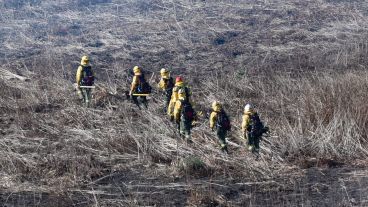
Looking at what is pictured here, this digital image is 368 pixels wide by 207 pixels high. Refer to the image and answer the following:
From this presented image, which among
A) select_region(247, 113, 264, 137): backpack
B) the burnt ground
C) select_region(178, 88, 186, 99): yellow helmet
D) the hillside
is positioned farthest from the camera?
select_region(178, 88, 186, 99): yellow helmet

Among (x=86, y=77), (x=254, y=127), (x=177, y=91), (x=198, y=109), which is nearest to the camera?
(x=254, y=127)

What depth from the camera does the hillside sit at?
322 inches

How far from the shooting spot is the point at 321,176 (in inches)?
332

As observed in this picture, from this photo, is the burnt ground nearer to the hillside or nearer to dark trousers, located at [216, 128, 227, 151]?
the hillside

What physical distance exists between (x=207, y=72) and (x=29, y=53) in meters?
7.12

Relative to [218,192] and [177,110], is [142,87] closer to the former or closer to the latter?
[177,110]

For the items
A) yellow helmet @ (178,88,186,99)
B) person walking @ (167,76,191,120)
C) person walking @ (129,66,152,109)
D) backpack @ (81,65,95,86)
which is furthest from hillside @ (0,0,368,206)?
yellow helmet @ (178,88,186,99)

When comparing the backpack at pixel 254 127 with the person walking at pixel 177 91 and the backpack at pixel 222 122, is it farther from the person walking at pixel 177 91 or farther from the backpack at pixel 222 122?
the person walking at pixel 177 91

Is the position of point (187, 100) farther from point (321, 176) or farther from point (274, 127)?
point (321, 176)

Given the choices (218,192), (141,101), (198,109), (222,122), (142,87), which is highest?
(142,87)

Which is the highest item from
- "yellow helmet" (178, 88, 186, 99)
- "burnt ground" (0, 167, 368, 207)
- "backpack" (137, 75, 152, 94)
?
"yellow helmet" (178, 88, 186, 99)

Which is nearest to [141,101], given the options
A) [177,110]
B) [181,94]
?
[177,110]

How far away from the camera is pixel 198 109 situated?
12258mm

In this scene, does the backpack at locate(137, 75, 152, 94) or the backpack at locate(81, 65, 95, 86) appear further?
the backpack at locate(81, 65, 95, 86)
